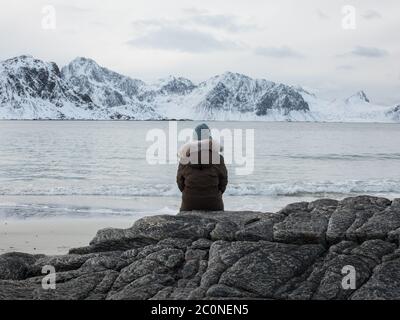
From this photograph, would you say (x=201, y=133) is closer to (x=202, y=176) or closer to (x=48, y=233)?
(x=202, y=176)

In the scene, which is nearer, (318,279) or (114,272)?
(318,279)

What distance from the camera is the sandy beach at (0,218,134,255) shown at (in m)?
15.4

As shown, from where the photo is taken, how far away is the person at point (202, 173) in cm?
1121

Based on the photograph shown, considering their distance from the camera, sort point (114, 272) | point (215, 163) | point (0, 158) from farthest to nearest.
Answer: point (0, 158) → point (215, 163) → point (114, 272)

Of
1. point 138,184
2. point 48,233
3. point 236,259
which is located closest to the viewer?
point 236,259

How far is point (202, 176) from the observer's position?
11406mm

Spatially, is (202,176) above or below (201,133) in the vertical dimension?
below

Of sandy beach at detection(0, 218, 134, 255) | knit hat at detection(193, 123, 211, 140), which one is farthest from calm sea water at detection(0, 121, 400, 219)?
knit hat at detection(193, 123, 211, 140)

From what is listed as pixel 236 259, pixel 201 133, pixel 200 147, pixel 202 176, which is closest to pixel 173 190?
pixel 202 176

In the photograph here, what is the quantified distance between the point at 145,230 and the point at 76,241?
7.54 metres

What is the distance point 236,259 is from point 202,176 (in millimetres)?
3537
